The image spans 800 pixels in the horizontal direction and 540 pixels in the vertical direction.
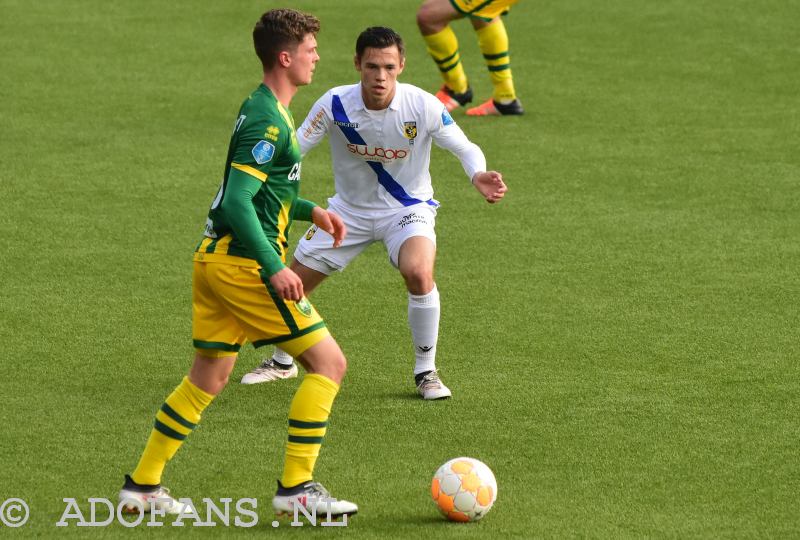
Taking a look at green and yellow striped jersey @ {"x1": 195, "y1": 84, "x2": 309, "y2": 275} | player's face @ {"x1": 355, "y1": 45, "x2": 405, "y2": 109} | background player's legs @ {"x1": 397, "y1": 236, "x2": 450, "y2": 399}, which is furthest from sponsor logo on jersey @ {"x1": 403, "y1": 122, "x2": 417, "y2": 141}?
green and yellow striped jersey @ {"x1": 195, "y1": 84, "x2": 309, "y2": 275}

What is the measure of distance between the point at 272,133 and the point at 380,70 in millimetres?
1784

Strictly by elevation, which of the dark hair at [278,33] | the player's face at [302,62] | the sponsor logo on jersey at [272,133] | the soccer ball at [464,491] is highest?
the dark hair at [278,33]

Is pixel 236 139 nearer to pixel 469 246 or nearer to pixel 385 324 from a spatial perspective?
pixel 385 324

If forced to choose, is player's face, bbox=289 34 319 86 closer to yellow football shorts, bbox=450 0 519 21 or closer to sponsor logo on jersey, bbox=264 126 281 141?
sponsor logo on jersey, bbox=264 126 281 141

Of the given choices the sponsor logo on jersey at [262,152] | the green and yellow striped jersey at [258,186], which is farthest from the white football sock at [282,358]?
the sponsor logo on jersey at [262,152]

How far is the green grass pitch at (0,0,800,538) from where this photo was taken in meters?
5.99

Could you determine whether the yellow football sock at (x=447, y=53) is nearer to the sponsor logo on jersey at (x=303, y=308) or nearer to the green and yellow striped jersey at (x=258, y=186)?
the green and yellow striped jersey at (x=258, y=186)

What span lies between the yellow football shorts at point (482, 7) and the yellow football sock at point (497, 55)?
11cm

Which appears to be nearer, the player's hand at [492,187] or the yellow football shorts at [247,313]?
the yellow football shorts at [247,313]

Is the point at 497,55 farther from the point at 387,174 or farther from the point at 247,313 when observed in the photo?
the point at 247,313

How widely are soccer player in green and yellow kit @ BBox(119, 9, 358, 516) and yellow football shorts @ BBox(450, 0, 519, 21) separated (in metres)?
7.00

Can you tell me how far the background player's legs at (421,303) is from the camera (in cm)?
710

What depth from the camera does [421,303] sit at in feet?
23.4

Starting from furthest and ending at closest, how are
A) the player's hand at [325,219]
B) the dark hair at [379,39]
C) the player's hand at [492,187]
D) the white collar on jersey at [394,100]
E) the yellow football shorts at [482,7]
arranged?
1. the yellow football shorts at [482,7]
2. the white collar on jersey at [394,100]
3. the dark hair at [379,39]
4. the player's hand at [492,187]
5. the player's hand at [325,219]
